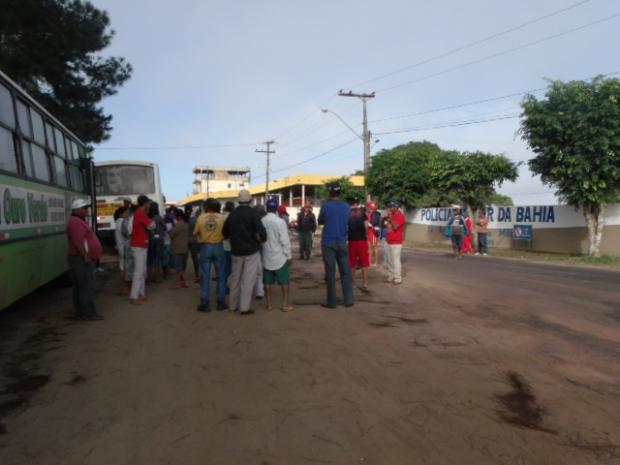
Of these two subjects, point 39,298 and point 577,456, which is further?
point 39,298

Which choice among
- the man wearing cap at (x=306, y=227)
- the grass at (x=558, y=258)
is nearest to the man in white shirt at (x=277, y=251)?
the man wearing cap at (x=306, y=227)

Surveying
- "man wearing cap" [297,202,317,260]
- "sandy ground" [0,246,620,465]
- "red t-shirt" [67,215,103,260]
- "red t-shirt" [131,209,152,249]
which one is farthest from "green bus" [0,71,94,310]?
"man wearing cap" [297,202,317,260]

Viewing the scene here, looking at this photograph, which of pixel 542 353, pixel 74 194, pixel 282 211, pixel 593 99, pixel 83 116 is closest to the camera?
pixel 542 353

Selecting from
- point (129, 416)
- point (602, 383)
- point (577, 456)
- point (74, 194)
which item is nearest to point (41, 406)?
point (129, 416)

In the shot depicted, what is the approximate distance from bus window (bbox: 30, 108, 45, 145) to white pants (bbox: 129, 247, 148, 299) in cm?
226

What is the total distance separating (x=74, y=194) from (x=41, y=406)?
783cm

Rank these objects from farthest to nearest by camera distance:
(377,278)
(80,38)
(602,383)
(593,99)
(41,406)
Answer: (80,38), (593,99), (377,278), (602,383), (41,406)

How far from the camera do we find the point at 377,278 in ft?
39.3

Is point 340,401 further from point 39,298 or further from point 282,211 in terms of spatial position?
point 282,211

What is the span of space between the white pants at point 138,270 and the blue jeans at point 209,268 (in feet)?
3.62

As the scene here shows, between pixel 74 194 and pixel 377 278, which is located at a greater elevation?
pixel 74 194

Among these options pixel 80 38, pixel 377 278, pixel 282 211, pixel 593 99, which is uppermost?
pixel 80 38

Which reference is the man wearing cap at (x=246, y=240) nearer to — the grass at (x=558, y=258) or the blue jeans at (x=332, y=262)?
the blue jeans at (x=332, y=262)

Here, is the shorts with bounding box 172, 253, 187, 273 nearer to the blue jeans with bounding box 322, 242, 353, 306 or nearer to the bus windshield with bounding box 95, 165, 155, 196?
the blue jeans with bounding box 322, 242, 353, 306
